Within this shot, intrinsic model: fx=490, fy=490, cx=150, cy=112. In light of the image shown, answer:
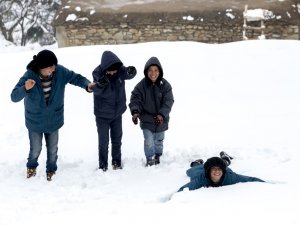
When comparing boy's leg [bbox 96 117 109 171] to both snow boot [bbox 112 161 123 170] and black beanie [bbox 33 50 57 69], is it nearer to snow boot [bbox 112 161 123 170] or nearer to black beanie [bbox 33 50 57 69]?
snow boot [bbox 112 161 123 170]

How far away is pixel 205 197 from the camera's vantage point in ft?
13.6

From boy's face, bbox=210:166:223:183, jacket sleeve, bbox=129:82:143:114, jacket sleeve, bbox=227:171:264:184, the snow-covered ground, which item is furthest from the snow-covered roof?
boy's face, bbox=210:166:223:183

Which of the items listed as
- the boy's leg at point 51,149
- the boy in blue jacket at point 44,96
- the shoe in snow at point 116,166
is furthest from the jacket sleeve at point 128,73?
the shoe in snow at point 116,166

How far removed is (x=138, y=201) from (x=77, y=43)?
9584mm

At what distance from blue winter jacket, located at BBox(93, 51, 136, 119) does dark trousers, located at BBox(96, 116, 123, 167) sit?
0.10 m

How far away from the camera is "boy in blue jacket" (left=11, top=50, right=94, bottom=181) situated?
461cm

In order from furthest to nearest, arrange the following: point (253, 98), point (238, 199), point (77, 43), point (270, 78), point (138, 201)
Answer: point (77, 43) < point (270, 78) < point (253, 98) < point (138, 201) < point (238, 199)

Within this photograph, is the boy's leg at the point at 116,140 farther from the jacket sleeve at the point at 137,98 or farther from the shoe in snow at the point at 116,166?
the jacket sleeve at the point at 137,98

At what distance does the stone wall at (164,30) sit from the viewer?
42.5 ft

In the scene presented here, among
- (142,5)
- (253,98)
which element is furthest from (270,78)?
(142,5)

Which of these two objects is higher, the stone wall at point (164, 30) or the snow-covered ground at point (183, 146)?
the stone wall at point (164, 30)

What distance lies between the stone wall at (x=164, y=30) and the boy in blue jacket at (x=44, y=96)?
8485mm

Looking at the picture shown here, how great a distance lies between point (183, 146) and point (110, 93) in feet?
4.81

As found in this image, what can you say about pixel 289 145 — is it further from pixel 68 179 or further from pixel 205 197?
pixel 68 179
